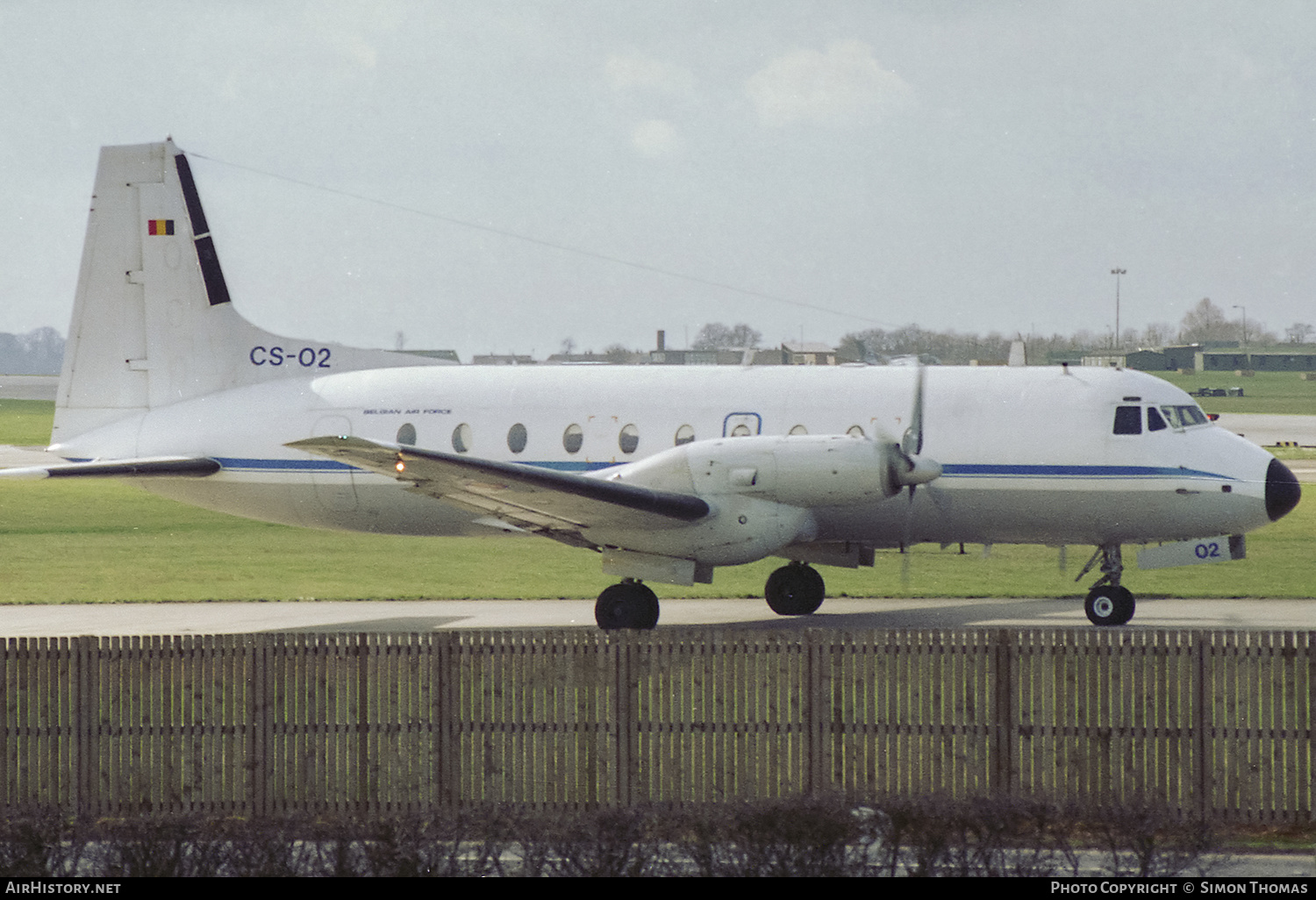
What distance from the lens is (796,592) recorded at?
22.0m

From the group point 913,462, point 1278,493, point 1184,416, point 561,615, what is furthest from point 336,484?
point 1278,493

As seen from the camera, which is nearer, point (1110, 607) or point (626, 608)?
point (626, 608)

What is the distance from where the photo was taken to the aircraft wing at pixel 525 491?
17.2 m

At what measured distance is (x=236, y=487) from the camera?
2327cm

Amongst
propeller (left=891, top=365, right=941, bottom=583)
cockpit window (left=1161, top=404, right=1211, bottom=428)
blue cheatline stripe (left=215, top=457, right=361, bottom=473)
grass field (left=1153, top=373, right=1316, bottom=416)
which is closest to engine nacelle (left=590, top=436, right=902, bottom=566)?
propeller (left=891, top=365, right=941, bottom=583)

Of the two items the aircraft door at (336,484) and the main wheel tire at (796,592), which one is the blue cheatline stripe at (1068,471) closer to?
the main wheel tire at (796,592)

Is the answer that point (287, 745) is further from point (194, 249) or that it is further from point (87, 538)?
point (87, 538)

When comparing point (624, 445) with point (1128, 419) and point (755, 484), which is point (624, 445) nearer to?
point (755, 484)

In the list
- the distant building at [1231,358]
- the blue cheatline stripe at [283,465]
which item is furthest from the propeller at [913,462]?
the distant building at [1231,358]

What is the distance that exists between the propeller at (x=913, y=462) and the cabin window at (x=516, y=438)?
5807mm

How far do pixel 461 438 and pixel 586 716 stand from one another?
11263 mm

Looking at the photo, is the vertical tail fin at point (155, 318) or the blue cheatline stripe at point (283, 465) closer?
the blue cheatline stripe at point (283, 465)
